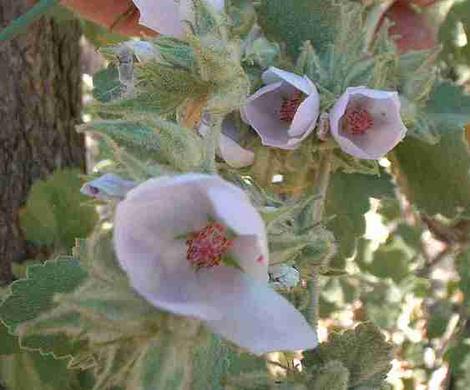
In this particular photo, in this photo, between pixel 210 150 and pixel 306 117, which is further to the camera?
pixel 306 117

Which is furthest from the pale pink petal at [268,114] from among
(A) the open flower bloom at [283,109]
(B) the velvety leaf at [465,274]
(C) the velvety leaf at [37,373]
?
(B) the velvety leaf at [465,274]

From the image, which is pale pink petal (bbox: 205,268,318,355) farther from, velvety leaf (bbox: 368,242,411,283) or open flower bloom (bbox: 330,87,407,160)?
velvety leaf (bbox: 368,242,411,283)

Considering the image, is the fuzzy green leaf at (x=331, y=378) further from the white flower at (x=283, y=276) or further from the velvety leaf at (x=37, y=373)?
the velvety leaf at (x=37, y=373)

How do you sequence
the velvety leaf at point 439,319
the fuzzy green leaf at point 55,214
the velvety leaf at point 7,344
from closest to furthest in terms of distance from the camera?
the velvety leaf at point 7,344 → the fuzzy green leaf at point 55,214 → the velvety leaf at point 439,319

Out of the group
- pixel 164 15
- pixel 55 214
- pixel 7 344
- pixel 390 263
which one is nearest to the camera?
pixel 164 15

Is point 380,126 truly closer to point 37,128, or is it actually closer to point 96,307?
point 96,307

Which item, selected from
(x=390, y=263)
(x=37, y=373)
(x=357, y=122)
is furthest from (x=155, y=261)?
(x=390, y=263)

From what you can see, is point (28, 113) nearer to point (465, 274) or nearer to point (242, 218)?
point (465, 274)

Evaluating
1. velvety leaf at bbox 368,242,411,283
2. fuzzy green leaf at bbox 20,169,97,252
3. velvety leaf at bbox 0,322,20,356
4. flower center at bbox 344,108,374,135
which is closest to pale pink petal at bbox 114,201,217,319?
flower center at bbox 344,108,374,135
